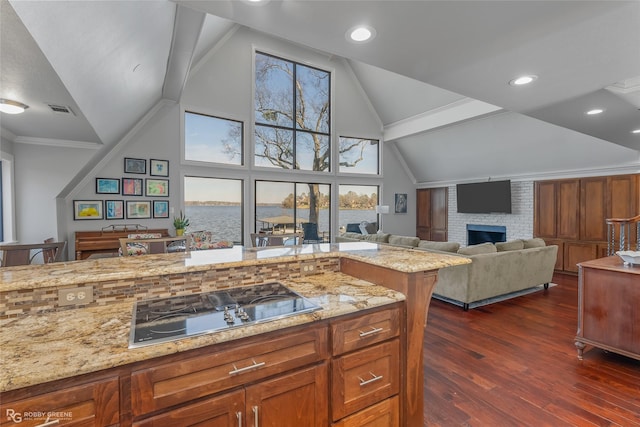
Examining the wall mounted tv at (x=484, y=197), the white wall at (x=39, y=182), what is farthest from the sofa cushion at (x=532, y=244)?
the white wall at (x=39, y=182)

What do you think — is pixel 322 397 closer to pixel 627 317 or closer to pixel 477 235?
pixel 627 317

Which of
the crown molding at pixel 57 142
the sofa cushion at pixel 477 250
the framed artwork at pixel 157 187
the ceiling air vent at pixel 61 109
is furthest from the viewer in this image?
the framed artwork at pixel 157 187

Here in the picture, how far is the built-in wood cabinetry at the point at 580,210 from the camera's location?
5410 mm

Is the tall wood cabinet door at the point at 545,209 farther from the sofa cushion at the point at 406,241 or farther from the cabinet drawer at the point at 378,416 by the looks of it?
the cabinet drawer at the point at 378,416

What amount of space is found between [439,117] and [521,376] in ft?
18.0

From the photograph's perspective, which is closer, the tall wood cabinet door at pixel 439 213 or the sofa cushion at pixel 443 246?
the sofa cushion at pixel 443 246

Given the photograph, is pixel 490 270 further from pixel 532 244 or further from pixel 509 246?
pixel 532 244

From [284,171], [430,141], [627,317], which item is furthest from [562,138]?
[284,171]

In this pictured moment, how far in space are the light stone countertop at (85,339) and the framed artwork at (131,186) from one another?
5.01 metres

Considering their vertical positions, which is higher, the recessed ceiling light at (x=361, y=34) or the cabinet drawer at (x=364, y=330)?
the recessed ceiling light at (x=361, y=34)

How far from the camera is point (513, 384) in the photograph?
2252mm

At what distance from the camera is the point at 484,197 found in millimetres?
7316

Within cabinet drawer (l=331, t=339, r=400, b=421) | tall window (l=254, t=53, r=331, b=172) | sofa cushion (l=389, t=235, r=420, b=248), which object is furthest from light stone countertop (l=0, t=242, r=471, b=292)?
tall window (l=254, t=53, r=331, b=172)

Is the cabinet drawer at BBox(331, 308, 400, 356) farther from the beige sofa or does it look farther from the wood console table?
the beige sofa
